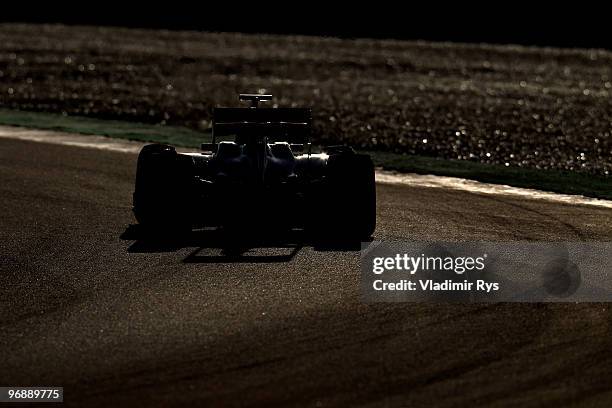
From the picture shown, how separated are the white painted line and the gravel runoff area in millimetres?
3663

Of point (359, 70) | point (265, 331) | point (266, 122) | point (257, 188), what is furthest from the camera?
point (359, 70)

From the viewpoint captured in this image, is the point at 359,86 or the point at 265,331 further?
the point at 359,86

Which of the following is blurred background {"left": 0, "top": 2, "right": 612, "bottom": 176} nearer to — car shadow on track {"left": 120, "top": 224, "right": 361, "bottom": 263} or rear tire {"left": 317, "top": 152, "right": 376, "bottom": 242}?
rear tire {"left": 317, "top": 152, "right": 376, "bottom": 242}

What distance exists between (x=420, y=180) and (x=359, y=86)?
24.5 m

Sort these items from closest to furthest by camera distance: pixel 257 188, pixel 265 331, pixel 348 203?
pixel 265 331
pixel 257 188
pixel 348 203

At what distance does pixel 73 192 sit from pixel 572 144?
13.1 m

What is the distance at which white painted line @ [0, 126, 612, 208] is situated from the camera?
778 inches

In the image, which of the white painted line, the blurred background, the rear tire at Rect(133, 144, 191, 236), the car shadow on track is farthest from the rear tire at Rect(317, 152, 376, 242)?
the blurred background

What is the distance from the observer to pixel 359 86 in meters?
45.9

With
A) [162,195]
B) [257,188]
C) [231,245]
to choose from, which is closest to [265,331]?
[231,245]

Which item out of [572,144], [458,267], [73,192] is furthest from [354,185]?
[572,144]

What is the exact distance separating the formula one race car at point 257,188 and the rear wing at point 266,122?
0.02 m

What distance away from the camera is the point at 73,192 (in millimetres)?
19656

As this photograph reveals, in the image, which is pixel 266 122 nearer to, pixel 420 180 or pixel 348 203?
pixel 348 203
